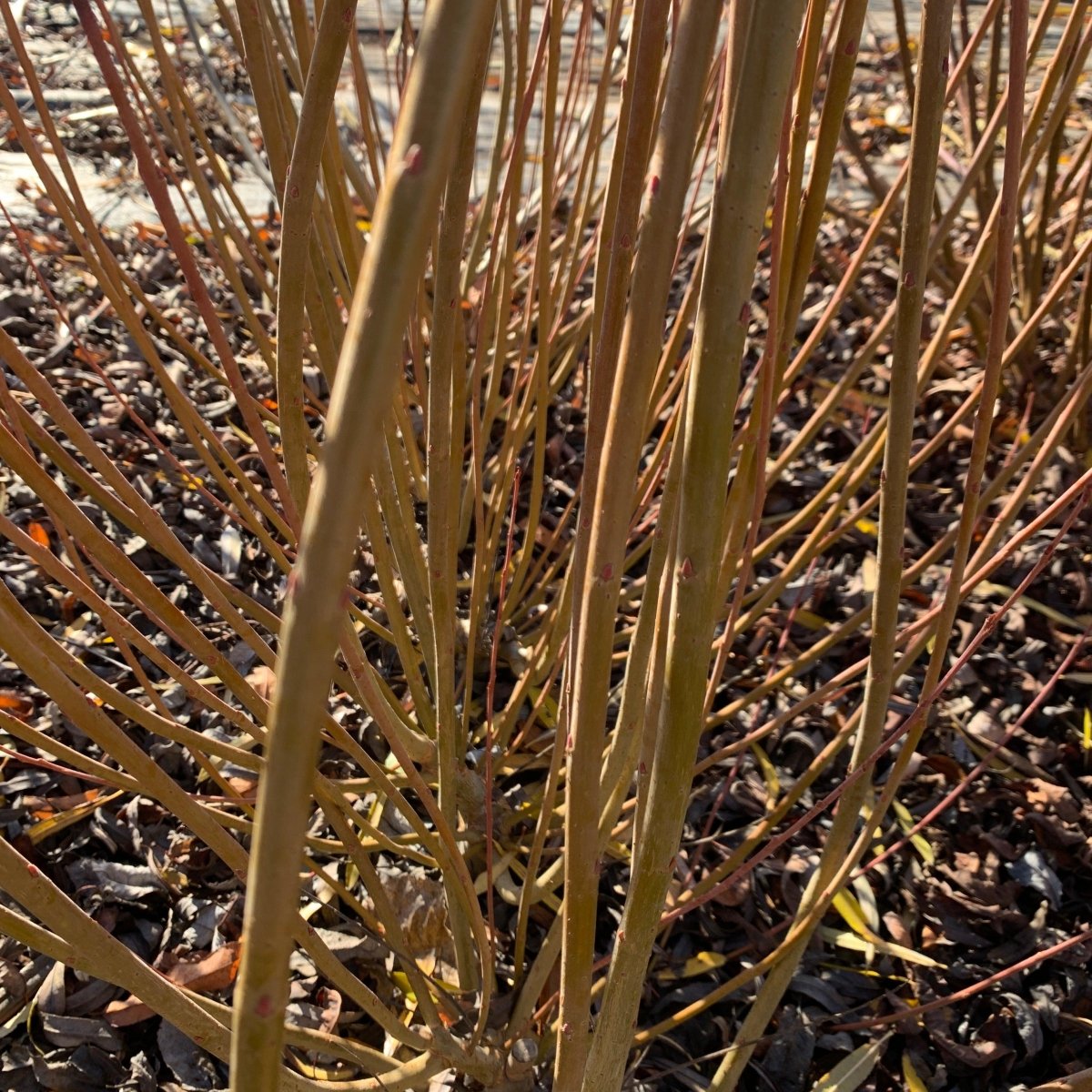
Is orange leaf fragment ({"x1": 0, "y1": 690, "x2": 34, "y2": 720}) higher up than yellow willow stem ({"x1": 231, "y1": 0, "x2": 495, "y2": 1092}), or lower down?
lower down

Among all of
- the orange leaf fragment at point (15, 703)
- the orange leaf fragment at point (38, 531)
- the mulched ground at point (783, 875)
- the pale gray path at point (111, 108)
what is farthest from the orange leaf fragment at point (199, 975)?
the pale gray path at point (111, 108)

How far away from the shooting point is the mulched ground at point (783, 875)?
37.3 inches

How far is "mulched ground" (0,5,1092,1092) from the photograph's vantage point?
37.3 inches

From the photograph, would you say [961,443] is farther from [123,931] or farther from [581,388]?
[123,931]

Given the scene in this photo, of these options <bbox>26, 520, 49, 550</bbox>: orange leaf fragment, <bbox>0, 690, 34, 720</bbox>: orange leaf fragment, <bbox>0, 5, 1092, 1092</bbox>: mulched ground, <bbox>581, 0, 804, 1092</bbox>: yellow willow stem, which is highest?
<bbox>581, 0, 804, 1092</bbox>: yellow willow stem

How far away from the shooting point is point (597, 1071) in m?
0.62

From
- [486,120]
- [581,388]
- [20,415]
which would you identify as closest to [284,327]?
[20,415]

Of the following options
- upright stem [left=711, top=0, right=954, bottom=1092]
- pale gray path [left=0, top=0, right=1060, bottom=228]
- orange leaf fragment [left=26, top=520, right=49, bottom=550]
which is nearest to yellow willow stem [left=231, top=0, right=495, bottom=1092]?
upright stem [left=711, top=0, right=954, bottom=1092]

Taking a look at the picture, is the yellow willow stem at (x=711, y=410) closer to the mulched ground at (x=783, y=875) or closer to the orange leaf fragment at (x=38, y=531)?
the mulched ground at (x=783, y=875)

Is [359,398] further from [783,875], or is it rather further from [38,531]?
[38,531]

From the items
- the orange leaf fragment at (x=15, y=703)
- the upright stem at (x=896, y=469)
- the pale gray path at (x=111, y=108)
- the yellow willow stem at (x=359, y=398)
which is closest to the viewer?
the yellow willow stem at (x=359, y=398)

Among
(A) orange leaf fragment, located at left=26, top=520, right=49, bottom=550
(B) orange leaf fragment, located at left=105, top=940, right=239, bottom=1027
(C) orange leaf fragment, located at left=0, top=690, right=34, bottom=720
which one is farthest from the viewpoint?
(A) orange leaf fragment, located at left=26, top=520, right=49, bottom=550

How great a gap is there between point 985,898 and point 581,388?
3.21 feet

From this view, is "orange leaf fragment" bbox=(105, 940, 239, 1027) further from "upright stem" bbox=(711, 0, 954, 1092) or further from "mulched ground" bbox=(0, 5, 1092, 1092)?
"upright stem" bbox=(711, 0, 954, 1092)
